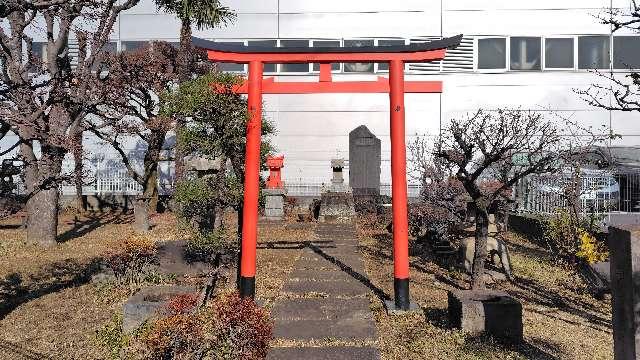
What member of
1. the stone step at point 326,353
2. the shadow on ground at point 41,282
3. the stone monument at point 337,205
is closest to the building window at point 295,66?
the stone monument at point 337,205

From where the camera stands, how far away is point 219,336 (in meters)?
4.06

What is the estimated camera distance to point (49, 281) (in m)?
8.82

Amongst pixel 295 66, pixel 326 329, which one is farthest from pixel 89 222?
pixel 326 329

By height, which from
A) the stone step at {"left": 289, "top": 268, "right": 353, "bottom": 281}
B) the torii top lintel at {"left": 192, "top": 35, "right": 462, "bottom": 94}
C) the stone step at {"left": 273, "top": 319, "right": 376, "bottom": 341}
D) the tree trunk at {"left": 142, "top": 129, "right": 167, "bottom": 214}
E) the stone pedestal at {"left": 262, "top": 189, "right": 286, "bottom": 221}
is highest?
the torii top lintel at {"left": 192, "top": 35, "right": 462, "bottom": 94}

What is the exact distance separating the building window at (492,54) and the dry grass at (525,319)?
11.8 m

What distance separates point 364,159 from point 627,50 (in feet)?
34.4

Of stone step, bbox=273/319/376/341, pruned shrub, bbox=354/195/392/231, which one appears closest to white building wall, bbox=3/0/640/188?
pruned shrub, bbox=354/195/392/231

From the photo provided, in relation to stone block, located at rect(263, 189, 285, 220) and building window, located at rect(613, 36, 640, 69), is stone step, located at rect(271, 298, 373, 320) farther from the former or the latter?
building window, located at rect(613, 36, 640, 69)

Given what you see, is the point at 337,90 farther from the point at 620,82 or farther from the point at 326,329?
the point at 620,82

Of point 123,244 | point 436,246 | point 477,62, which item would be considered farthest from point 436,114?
point 123,244

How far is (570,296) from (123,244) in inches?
260

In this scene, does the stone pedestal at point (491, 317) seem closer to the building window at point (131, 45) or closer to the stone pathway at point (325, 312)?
the stone pathway at point (325, 312)

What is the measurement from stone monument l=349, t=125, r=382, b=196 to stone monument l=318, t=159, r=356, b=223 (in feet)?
7.65

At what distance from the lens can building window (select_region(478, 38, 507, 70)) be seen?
68.0 feet
